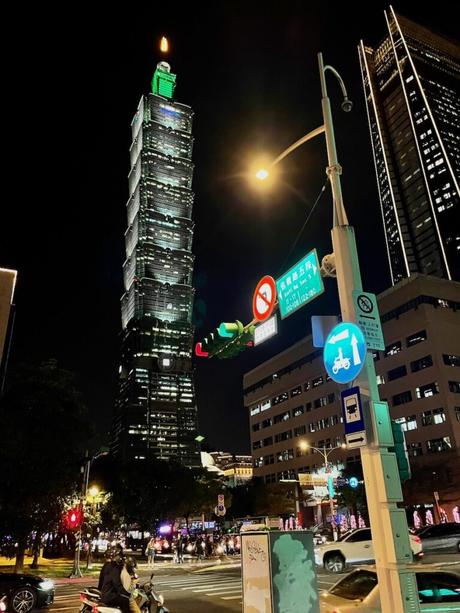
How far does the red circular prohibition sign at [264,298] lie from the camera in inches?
492

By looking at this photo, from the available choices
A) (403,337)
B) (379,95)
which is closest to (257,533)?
(403,337)

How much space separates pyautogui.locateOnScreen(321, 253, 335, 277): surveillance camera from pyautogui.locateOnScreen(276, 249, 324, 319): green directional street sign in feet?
2.41

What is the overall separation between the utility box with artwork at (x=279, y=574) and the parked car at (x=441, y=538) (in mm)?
15887

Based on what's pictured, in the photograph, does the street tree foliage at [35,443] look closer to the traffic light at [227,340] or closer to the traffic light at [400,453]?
the traffic light at [227,340]

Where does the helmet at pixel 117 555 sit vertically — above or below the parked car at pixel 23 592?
above

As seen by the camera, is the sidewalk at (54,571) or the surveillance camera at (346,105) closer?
the surveillance camera at (346,105)

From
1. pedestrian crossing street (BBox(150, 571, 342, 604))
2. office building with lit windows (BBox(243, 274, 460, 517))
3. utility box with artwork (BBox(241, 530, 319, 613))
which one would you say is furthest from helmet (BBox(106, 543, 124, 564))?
office building with lit windows (BBox(243, 274, 460, 517))

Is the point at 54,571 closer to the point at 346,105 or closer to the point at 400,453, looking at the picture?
the point at 400,453

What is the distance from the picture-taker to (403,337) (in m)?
70.6

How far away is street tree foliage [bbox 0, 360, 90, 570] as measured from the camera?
25250 millimetres

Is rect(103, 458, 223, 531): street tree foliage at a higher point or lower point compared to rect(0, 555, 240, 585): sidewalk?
higher

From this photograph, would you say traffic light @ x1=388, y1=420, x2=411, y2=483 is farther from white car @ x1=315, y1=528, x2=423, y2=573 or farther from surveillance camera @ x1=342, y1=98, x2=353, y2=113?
white car @ x1=315, y1=528, x2=423, y2=573

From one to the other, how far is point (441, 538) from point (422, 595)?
50.1ft

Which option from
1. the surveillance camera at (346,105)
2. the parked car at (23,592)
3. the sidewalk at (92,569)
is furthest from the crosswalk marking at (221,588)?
the surveillance camera at (346,105)
